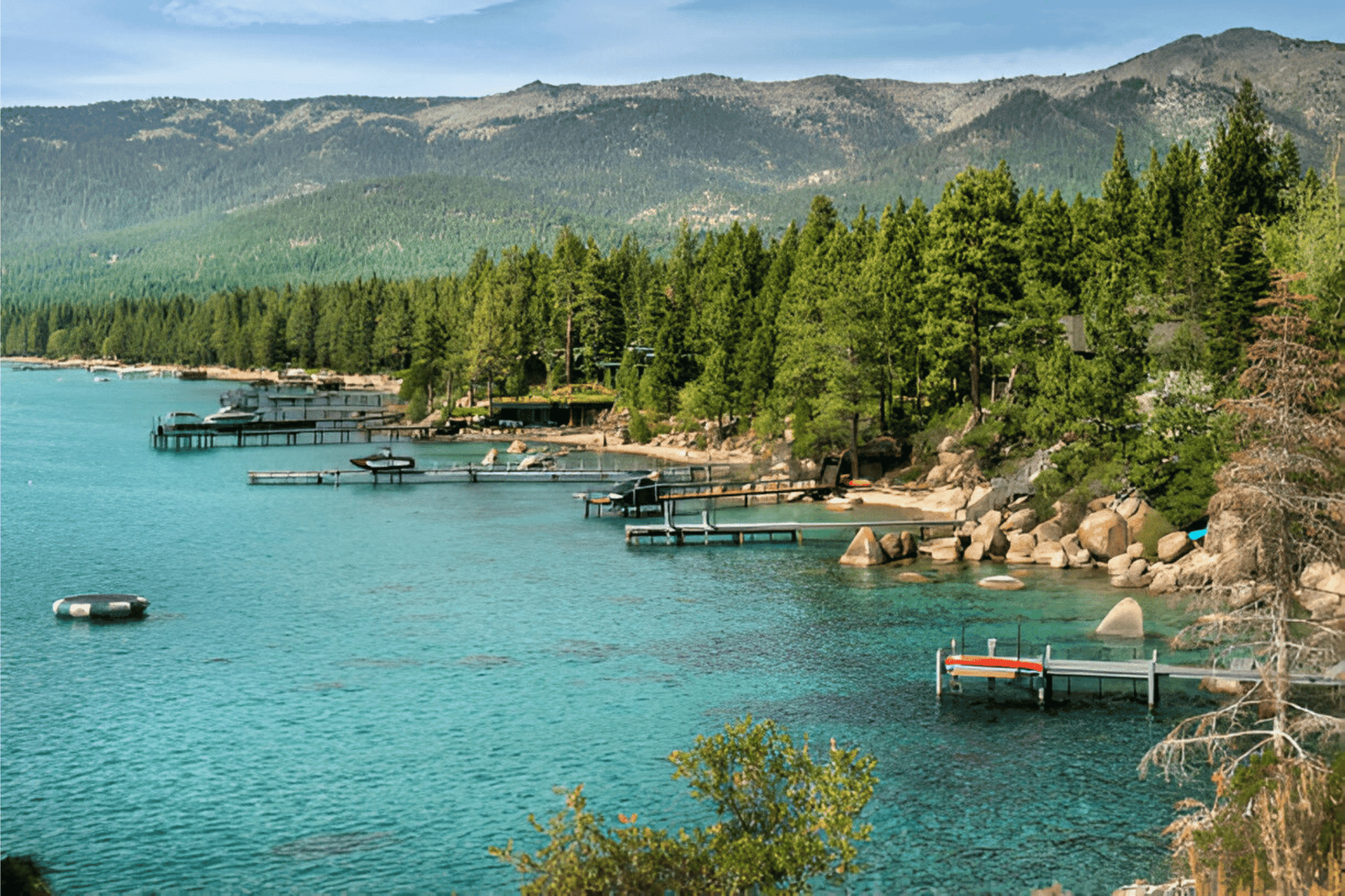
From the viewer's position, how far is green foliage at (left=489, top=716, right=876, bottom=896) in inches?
804

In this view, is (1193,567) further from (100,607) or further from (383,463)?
(383,463)

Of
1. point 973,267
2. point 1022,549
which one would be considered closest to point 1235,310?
point 1022,549

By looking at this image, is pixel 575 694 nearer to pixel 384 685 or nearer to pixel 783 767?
pixel 384 685

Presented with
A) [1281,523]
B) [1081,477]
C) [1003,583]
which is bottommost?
[1003,583]

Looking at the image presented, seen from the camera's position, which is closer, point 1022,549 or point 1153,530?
point 1153,530

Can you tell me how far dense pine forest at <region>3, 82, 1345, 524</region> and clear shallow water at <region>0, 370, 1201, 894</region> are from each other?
12233mm

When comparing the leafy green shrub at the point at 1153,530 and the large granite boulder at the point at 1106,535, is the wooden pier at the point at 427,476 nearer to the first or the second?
the large granite boulder at the point at 1106,535

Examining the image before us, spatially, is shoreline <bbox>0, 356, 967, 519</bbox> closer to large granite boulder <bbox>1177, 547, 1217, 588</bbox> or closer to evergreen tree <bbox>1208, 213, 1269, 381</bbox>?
large granite boulder <bbox>1177, 547, 1217, 588</bbox>

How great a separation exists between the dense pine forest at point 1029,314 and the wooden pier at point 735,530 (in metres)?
13.5

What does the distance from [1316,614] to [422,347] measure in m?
138

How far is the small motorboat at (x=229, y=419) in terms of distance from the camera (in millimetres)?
155250

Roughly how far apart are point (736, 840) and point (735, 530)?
58808mm

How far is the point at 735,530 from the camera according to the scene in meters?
80.4

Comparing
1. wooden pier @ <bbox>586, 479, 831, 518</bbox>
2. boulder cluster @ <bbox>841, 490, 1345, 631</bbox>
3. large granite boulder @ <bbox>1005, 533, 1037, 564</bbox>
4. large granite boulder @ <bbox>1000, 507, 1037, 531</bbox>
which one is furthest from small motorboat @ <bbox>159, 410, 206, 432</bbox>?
large granite boulder @ <bbox>1005, 533, 1037, 564</bbox>
